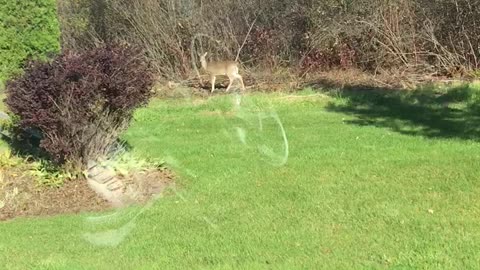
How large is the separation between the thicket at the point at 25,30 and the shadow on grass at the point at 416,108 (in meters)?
5.88

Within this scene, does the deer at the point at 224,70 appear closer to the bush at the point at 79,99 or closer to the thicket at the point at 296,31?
the thicket at the point at 296,31

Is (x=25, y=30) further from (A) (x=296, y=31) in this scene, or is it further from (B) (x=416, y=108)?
(B) (x=416, y=108)

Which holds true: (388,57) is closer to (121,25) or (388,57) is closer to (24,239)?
(121,25)

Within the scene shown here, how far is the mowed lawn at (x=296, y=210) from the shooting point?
6008 mm

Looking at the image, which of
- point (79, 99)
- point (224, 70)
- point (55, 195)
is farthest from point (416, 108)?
point (55, 195)

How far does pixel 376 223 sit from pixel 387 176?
68.3 inches

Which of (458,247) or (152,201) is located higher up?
(458,247)

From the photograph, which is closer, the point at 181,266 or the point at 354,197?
the point at 181,266

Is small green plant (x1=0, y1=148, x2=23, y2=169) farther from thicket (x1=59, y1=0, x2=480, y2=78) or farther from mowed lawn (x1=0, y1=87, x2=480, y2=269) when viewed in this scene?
thicket (x1=59, y1=0, x2=480, y2=78)

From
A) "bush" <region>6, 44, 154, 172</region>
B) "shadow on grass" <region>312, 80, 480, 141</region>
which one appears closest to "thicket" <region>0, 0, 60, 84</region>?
"shadow on grass" <region>312, 80, 480, 141</region>

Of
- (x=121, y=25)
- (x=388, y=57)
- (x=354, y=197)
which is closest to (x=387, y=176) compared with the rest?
(x=354, y=197)

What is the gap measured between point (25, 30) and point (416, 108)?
311 inches

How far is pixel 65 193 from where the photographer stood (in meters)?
8.53

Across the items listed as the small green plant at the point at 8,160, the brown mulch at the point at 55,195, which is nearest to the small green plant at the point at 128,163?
the brown mulch at the point at 55,195
